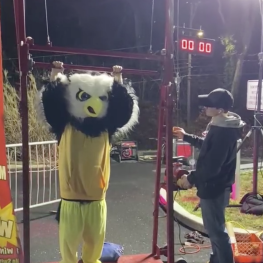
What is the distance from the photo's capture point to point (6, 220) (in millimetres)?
2541

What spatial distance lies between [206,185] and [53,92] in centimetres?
132

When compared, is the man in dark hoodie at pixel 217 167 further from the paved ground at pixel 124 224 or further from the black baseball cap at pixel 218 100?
the paved ground at pixel 124 224

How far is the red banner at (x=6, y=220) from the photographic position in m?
2.48

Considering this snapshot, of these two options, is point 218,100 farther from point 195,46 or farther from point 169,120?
point 195,46

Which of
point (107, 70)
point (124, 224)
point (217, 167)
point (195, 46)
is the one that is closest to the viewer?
point (107, 70)

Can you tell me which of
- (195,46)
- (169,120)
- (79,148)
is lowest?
(79,148)

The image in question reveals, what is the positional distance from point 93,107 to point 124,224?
2.62 meters

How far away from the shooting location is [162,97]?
Answer: 112 inches

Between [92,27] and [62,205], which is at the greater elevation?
[92,27]

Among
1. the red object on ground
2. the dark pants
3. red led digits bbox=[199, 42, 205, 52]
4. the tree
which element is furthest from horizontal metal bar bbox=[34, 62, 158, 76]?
the tree

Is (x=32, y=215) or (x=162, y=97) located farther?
(x=32, y=215)

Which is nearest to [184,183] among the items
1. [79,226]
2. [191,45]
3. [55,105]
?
[79,226]

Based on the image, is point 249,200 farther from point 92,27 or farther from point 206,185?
point 92,27

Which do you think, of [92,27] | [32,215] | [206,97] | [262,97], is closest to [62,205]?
[206,97]
